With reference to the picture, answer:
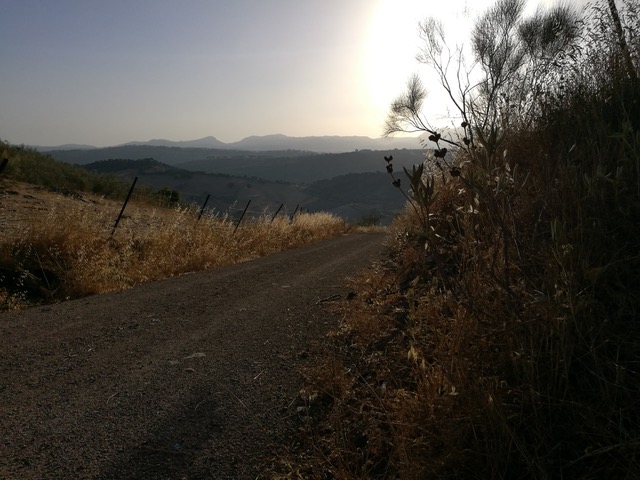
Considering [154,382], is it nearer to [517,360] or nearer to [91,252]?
[517,360]

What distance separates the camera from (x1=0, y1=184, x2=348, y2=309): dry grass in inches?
227

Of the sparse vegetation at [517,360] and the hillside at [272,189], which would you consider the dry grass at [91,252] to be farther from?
the hillside at [272,189]

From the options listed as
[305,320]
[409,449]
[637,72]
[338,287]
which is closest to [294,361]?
[305,320]

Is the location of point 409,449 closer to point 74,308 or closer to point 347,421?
point 347,421

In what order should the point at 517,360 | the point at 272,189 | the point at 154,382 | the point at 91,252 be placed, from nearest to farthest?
the point at 517,360, the point at 154,382, the point at 91,252, the point at 272,189

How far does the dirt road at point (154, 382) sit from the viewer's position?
222 centimetres

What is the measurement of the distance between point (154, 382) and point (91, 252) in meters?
4.40

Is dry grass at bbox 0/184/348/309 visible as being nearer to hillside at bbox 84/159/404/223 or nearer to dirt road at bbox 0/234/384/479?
dirt road at bbox 0/234/384/479

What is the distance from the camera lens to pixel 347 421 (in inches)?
97.0

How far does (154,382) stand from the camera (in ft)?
9.88

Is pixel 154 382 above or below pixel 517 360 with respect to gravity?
below

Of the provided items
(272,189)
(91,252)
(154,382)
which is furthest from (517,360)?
(272,189)

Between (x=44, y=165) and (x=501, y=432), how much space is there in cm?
2223

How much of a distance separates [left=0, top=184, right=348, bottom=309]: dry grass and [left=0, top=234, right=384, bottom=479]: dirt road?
0.84 meters
